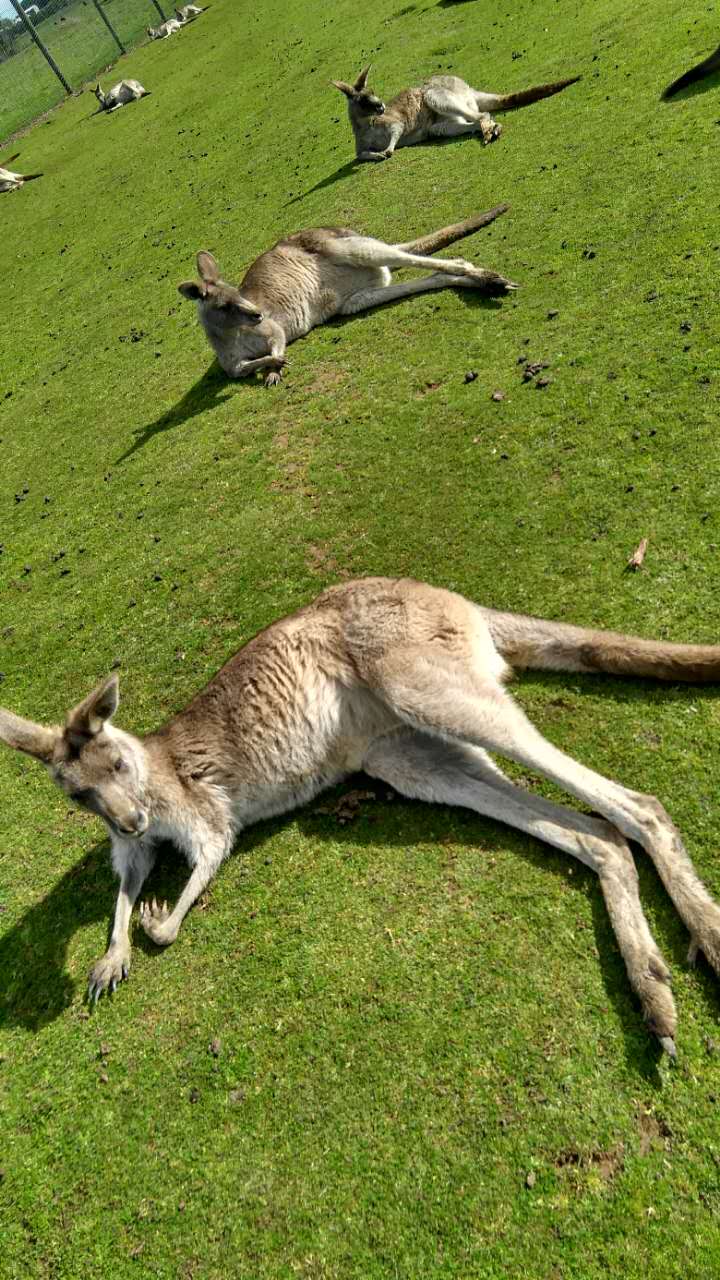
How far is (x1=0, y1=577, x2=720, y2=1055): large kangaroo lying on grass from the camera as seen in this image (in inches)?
A: 133

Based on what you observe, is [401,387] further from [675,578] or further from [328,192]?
[328,192]

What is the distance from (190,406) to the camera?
8.20m

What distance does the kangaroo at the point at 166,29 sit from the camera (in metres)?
29.6

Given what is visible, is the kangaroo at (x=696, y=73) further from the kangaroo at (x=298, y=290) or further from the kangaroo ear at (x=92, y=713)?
the kangaroo ear at (x=92, y=713)

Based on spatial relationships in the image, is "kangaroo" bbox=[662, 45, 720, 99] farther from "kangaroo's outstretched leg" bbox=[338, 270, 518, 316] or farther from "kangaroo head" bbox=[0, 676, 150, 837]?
"kangaroo head" bbox=[0, 676, 150, 837]

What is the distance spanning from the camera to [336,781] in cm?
408

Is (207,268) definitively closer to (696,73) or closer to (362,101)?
(362,101)

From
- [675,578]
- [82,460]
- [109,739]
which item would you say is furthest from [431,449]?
[82,460]

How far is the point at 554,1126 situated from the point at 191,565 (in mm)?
4627

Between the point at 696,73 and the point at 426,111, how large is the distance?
164 inches

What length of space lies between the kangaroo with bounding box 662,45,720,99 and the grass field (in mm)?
421

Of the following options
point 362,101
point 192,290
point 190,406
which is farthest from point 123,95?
point 190,406

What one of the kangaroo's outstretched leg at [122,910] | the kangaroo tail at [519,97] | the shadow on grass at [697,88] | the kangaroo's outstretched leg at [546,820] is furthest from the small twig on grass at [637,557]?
the kangaroo tail at [519,97]

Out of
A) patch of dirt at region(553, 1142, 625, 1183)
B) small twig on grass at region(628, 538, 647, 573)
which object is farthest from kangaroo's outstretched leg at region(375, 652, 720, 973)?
small twig on grass at region(628, 538, 647, 573)
